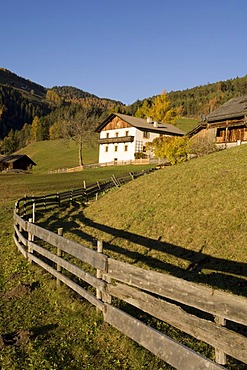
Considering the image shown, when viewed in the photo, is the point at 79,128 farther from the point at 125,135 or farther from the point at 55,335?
the point at 55,335

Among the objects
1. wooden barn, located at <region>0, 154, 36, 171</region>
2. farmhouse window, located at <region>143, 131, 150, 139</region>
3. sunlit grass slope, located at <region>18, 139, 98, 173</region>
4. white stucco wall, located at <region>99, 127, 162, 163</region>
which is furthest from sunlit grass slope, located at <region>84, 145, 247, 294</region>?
wooden barn, located at <region>0, 154, 36, 171</region>

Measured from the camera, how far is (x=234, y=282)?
31.5 ft

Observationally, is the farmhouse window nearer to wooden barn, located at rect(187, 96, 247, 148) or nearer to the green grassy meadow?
wooden barn, located at rect(187, 96, 247, 148)

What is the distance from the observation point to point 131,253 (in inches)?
515

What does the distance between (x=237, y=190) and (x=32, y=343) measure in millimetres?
13046

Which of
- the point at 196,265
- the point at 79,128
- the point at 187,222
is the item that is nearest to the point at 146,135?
the point at 79,128

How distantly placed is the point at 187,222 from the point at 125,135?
53876mm

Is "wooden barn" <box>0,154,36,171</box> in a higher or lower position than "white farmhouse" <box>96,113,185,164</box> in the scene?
lower

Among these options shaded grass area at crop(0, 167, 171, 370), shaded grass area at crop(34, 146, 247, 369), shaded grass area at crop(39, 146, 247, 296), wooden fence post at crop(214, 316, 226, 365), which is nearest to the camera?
Result: wooden fence post at crop(214, 316, 226, 365)

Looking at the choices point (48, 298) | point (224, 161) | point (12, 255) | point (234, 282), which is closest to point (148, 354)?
point (48, 298)

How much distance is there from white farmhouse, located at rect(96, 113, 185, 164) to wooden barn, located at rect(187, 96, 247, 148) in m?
21.3

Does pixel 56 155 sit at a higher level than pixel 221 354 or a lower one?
lower

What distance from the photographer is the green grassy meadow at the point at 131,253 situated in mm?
5688

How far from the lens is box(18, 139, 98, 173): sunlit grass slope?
274 ft
